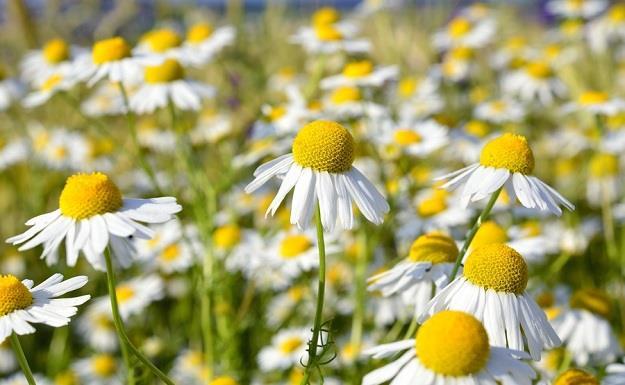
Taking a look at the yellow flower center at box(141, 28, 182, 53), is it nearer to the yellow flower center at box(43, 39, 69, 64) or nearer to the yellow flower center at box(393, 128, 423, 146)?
the yellow flower center at box(43, 39, 69, 64)

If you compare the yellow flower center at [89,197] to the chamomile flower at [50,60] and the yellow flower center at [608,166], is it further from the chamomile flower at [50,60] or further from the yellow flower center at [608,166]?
the yellow flower center at [608,166]

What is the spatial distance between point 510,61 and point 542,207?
354cm

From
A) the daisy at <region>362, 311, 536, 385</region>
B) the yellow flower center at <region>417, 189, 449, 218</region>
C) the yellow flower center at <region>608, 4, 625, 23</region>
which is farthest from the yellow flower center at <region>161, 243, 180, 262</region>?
the yellow flower center at <region>608, 4, 625, 23</region>

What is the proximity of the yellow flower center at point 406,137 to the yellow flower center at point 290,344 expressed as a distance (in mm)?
841

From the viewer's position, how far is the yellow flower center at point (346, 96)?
331cm

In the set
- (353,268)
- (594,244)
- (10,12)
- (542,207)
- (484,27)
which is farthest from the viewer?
(484,27)

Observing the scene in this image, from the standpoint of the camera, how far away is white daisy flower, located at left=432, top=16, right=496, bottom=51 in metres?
4.59

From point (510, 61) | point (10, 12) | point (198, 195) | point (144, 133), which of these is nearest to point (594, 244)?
point (510, 61)

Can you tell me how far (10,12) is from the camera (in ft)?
14.3

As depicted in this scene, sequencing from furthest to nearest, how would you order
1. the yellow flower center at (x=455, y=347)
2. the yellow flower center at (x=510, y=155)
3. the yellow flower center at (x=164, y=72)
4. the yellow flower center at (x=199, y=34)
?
the yellow flower center at (x=199, y=34), the yellow flower center at (x=164, y=72), the yellow flower center at (x=510, y=155), the yellow flower center at (x=455, y=347)

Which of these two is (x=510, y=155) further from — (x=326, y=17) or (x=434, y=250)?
(x=326, y=17)

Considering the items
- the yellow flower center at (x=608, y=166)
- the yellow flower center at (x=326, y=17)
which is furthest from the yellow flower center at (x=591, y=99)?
the yellow flower center at (x=326, y=17)

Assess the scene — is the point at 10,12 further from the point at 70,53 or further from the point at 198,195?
the point at 198,195

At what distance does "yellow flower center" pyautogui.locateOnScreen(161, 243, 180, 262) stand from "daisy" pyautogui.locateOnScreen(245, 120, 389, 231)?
78.7 inches
